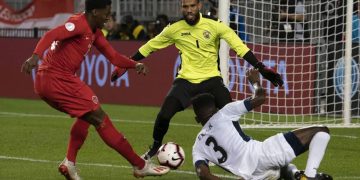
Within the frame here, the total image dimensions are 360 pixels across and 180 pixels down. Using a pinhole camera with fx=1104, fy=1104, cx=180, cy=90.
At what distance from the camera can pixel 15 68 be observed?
2577 cm

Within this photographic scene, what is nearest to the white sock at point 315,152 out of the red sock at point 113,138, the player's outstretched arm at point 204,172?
the player's outstretched arm at point 204,172

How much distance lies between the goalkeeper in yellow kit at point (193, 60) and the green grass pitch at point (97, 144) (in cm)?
70

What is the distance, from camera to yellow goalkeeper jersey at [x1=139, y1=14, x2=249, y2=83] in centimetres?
1297

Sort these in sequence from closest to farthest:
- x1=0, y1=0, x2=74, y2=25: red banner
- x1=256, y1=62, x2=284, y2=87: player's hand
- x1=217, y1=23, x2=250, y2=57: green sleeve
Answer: x1=256, y1=62, x2=284, y2=87: player's hand → x1=217, y1=23, x2=250, y2=57: green sleeve → x1=0, y1=0, x2=74, y2=25: red banner

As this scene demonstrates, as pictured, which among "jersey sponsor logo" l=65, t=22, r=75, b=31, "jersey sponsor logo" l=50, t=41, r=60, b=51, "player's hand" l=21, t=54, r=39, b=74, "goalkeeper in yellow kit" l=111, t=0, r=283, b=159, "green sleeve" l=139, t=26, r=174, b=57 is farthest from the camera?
"green sleeve" l=139, t=26, r=174, b=57

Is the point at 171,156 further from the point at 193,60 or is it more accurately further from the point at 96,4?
the point at 96,4

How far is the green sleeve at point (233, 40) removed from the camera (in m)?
12.7

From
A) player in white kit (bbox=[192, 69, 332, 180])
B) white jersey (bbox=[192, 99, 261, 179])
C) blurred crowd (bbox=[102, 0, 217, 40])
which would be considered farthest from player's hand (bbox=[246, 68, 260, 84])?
blurred crowd (bbox=[102, 0, 217, 40])

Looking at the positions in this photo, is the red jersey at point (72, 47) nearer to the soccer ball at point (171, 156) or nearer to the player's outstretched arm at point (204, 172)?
the soccer ball at point (171, 156)

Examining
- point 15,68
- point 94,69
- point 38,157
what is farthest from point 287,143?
point 15,68

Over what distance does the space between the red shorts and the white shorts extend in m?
2.01

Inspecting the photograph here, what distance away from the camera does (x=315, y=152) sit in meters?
10.3

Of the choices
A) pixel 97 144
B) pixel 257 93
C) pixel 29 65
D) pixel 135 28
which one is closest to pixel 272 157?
pixel 257 93

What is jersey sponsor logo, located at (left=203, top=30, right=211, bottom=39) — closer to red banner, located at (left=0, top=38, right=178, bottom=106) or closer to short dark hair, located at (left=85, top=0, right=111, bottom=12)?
short dark hair, located at (left=85, top=0, right=111, bottom=12)
